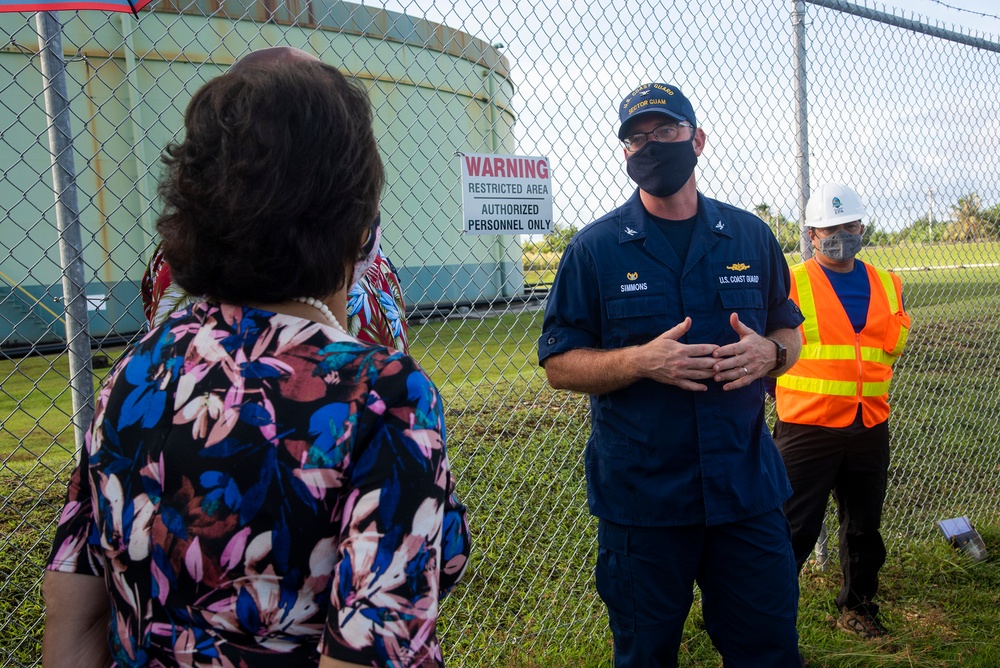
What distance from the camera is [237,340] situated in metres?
1.12

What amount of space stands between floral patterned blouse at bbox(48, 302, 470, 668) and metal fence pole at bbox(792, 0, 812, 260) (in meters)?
3.56

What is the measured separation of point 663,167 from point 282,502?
1970mm

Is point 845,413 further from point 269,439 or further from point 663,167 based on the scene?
point 269,439

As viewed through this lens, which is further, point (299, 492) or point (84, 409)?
point (84, 409)

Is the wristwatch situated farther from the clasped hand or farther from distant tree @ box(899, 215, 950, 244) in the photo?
distant tree @ box(899, 215, 950, 244)

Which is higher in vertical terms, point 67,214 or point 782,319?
point 67,214

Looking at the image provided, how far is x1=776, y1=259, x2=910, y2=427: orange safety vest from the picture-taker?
3645mm

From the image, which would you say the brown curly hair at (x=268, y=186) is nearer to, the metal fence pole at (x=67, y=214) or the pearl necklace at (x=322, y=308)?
the pearl necklace at (x=322, y=308)

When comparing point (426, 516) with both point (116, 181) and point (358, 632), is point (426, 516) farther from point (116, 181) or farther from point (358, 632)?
point (116, 181)

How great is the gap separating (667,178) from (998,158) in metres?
4.24

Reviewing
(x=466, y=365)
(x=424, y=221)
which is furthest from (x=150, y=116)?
(x=466, y=365)

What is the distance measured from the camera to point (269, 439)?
1.06 m

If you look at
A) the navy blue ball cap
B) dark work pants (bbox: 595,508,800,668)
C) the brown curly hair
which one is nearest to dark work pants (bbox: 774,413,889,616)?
dark work pants (bbox: 595,508,800,668)

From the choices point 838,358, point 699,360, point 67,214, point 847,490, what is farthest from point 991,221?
point 67,214
